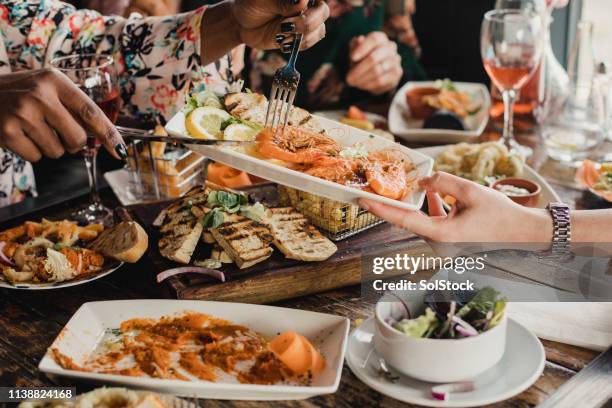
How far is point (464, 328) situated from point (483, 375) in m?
0.11

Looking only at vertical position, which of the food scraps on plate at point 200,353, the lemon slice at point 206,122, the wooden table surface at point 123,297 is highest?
the lemon slice at point 206,122

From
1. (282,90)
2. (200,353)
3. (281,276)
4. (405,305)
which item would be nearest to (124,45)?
(282,90)

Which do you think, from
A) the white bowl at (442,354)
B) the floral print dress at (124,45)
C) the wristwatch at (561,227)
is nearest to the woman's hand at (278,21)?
the floral print dress at (124,45)

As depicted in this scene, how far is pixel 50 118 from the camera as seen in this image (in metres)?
1.66

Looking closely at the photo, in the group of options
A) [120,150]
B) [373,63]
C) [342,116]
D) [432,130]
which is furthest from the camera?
[373,63]

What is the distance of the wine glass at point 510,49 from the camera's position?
2.51 metres

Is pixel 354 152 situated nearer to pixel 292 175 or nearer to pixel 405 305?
pixel 292 175

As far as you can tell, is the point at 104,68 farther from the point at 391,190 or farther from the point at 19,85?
the point at 391,190

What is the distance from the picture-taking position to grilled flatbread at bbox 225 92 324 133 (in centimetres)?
189

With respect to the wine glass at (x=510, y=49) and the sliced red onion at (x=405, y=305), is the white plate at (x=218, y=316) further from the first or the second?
the wine glass at (x=510, y=49)

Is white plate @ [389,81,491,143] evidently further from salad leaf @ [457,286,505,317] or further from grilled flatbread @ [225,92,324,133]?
salad leaf @ [457,286,505,317]

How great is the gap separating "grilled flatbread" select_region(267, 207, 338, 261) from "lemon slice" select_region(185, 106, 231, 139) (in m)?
0.27

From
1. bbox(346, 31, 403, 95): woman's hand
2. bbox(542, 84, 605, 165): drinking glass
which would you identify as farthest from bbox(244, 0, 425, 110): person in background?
bbox(542, 84, 605, 165): drinking glass

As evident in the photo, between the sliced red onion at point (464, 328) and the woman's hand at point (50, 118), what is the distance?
0.90 m
